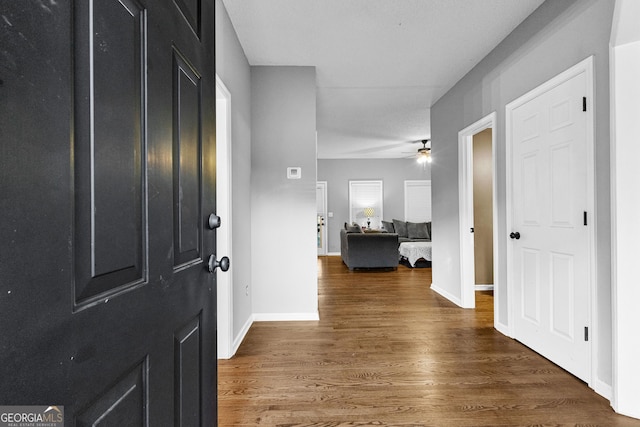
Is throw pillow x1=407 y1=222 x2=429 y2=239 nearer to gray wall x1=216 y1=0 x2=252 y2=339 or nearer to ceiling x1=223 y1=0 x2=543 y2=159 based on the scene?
ceiling x1=223 y1=0 x2=543 y2=159

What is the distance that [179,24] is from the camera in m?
0.86

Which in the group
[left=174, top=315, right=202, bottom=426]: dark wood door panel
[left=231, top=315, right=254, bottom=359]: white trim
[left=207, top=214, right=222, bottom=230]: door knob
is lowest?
[left=231, top=315, right=254, bottom=359]: white trim

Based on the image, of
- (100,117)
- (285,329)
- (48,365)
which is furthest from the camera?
(285,329)

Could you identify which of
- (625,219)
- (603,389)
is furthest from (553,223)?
(603,389)

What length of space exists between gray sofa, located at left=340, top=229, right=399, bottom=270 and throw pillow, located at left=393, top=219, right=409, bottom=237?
1.97 meters

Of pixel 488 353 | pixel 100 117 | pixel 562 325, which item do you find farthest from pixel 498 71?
pixel 100 117

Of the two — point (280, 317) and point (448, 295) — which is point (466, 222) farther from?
point (280, 317)

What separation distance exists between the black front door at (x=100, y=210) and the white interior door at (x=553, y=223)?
7.61ft

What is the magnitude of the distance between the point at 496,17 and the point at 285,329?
124 inches

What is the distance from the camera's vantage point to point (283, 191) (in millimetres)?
3301

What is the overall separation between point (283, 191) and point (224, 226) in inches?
39.3

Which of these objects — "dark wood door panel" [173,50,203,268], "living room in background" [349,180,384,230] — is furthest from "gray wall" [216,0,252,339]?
"living room in background" [349,180,384,230]

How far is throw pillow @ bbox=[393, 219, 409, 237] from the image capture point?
807 centimetres

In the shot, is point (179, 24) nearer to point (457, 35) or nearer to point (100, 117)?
point (100, 117)
